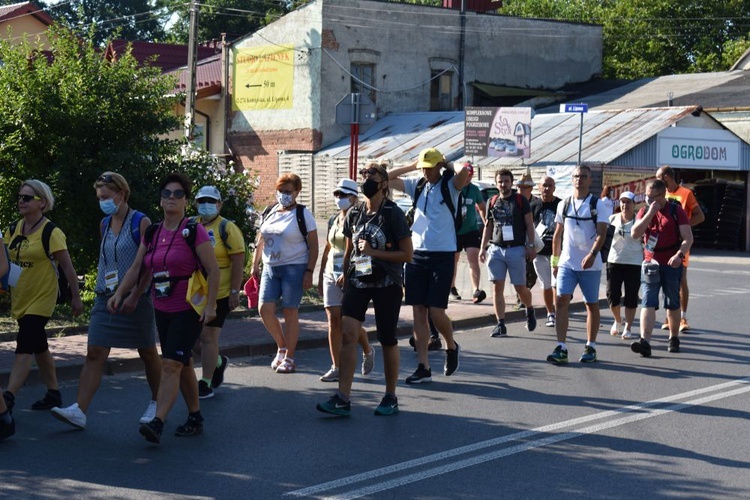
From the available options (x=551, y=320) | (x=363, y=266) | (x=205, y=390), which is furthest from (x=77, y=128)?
(x=363, y=266)

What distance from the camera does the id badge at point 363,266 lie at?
7.65 metres

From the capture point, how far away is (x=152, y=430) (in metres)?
6.62

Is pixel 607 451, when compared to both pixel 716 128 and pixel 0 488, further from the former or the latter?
pixel 716 128

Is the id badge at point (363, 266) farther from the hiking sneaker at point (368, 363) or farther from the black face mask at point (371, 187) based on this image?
the hiking sneaker at point (368, 363)

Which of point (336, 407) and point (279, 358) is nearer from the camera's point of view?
point (336, 407)

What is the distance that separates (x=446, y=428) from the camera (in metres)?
7.45

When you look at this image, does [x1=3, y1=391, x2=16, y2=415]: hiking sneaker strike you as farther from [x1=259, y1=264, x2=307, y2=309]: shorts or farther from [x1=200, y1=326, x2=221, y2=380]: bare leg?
[x1=259, y1=264, x2=307, y2=309]: shorts

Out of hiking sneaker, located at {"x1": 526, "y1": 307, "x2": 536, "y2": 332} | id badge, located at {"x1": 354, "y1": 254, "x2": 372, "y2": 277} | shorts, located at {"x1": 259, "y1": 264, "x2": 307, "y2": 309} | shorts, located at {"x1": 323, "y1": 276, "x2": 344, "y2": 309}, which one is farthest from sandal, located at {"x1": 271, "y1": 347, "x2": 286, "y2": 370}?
hiking sneaker, located at {"x1": 526, "y1": 307, "x2": 536, "y2": 332}

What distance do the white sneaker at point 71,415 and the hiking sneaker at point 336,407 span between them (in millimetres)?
1659

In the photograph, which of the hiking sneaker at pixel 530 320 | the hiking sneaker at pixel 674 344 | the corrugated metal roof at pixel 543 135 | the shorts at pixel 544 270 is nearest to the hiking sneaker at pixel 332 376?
the hiking sneaker at pixel 530 320

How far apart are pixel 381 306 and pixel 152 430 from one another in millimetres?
1967

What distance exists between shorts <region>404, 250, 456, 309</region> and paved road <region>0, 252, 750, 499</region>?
30.1 inches

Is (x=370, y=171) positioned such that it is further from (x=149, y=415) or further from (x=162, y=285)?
(x=149, y=415)

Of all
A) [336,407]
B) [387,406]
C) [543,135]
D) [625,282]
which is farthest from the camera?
[543,135]
